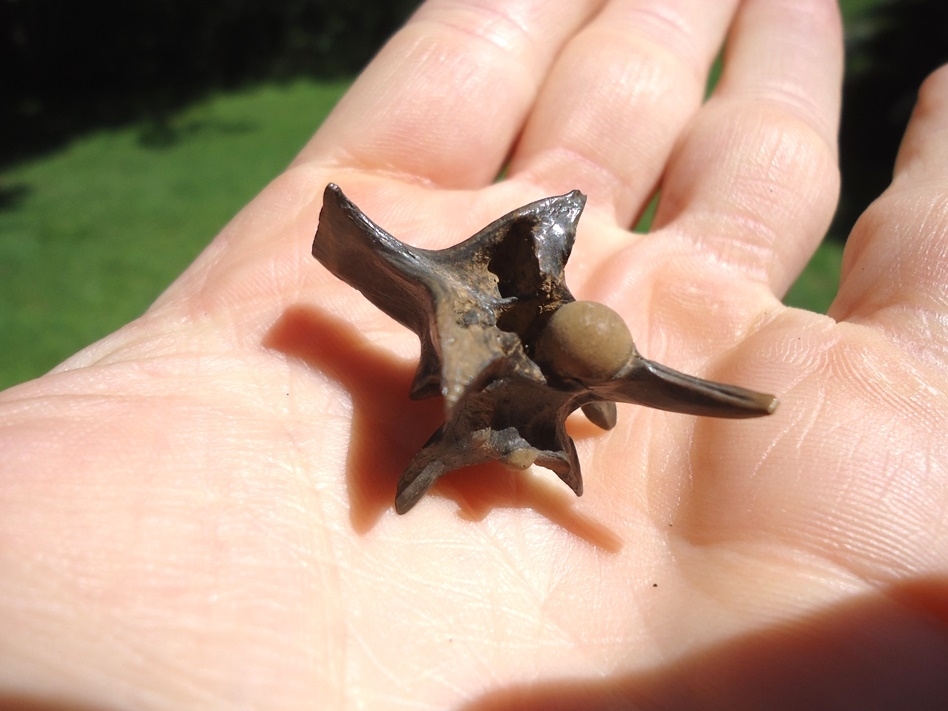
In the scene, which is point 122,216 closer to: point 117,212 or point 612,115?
point 117,212

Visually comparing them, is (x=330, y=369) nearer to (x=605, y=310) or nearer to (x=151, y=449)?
(x=151, y=449)

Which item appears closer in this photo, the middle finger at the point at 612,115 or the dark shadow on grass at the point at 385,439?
the dark shadow on grass at the point at 385,439

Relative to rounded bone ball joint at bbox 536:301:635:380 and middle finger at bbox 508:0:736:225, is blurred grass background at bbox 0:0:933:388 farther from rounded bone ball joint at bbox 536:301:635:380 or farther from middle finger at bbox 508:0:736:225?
rounded bone ball joint at bbox 536:301:635:380

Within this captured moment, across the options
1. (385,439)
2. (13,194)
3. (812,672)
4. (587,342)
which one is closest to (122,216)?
(13,194)

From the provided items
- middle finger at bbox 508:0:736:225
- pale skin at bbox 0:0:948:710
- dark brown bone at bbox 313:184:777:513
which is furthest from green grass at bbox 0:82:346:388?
dark brown bone at bbox 313:184:777:513

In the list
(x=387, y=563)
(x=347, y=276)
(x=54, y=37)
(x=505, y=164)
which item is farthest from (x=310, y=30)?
(x=387, y=563)

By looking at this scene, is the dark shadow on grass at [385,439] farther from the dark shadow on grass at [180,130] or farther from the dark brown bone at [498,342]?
the dark shadow on grass at [180,130]

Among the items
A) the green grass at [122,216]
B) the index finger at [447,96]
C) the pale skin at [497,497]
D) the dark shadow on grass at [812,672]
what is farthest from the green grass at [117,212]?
the dark shadow on grass at [812,672]
